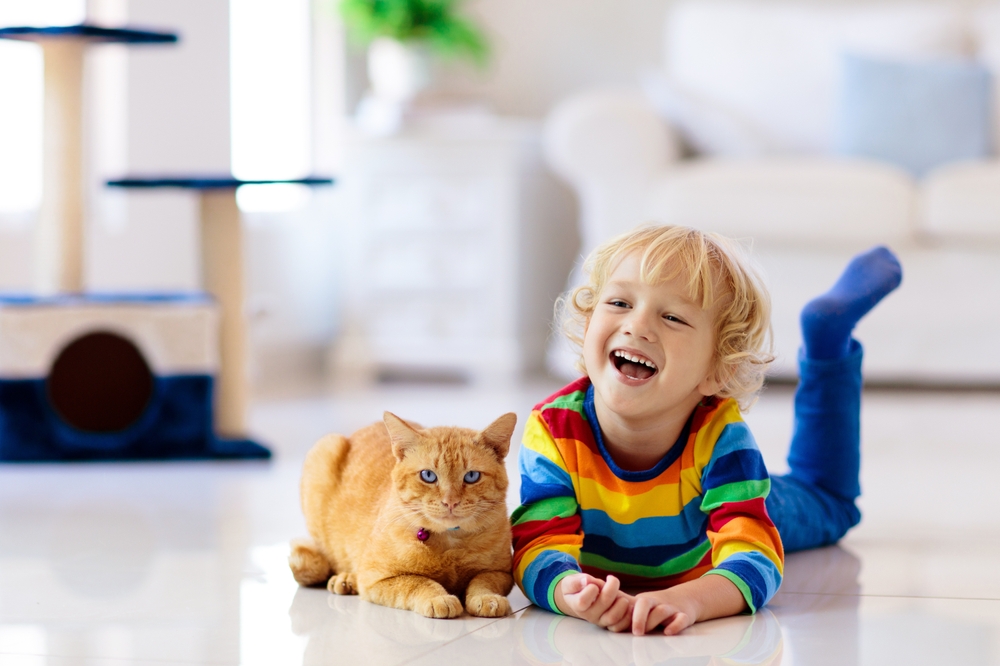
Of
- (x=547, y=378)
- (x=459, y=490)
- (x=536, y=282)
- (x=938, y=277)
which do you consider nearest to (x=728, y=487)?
(x=459, y=490)

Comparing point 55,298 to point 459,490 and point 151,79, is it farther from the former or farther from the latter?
point 459,490

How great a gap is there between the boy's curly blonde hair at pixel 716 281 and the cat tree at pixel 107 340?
3.71 feet

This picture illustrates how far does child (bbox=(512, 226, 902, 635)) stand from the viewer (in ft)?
3.80

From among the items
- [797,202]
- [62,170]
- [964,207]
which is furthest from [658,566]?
[964,207]

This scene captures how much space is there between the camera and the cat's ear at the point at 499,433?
114cm

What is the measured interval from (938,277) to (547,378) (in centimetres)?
116

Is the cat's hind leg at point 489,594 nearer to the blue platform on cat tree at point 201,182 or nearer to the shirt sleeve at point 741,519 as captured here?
the shirt sleeve at point 741,519

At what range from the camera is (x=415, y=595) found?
1128 millimetres

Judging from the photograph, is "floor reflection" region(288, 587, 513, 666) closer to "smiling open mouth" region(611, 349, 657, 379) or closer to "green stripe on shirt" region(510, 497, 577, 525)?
"green stripe on shirt" region(510, 497, 577, 525)

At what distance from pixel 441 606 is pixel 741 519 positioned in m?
0.31

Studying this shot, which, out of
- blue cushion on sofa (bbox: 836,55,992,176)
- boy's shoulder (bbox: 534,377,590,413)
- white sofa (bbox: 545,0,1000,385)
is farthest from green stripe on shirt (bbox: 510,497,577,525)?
blue cushion on sofa (bbox: 836,55,992,176)

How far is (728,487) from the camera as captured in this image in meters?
1.18

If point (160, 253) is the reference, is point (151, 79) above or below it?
above

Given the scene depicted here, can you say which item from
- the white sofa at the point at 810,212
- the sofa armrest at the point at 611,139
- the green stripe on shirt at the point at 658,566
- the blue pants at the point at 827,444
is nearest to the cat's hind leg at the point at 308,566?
the green stripe on shirt at the point at 658,566
